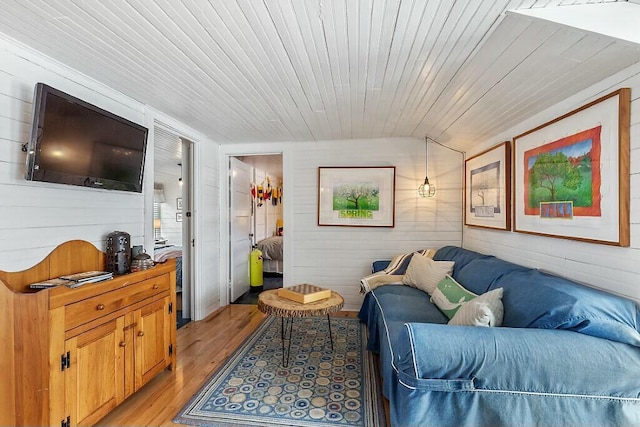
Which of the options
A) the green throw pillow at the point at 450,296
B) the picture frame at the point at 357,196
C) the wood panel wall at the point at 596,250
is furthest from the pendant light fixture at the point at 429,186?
the green throw pillow at the point at 450,296

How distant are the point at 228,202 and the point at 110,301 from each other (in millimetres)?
2451

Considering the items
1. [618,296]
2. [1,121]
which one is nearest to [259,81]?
[1,121]

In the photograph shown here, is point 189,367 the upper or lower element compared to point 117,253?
lower

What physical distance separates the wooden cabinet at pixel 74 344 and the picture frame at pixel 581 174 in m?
2.88

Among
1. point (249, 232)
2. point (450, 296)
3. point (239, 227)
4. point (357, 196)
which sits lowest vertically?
point (450, 296)

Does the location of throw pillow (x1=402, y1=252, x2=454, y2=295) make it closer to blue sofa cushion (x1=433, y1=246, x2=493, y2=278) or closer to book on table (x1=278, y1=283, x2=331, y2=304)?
blue sofa cushion (x1=433, y1=246, x2=493, y2=278)

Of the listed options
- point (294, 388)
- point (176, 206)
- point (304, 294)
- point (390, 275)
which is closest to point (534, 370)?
point (294, 388)

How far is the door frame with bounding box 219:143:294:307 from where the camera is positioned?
4078 millimetres

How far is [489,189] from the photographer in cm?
297

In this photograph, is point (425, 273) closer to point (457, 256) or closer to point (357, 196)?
point (457, 256)

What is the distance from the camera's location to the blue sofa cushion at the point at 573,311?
1.39 meters

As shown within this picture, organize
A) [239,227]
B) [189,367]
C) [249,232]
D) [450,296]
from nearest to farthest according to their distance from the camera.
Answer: [450,296] → [189,367] → [239,227] → [249,232]

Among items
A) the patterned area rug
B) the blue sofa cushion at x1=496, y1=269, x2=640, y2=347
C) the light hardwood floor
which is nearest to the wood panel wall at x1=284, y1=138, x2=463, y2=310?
the light hardwood floor

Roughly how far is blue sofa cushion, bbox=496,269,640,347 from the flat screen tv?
2800 millimetres
